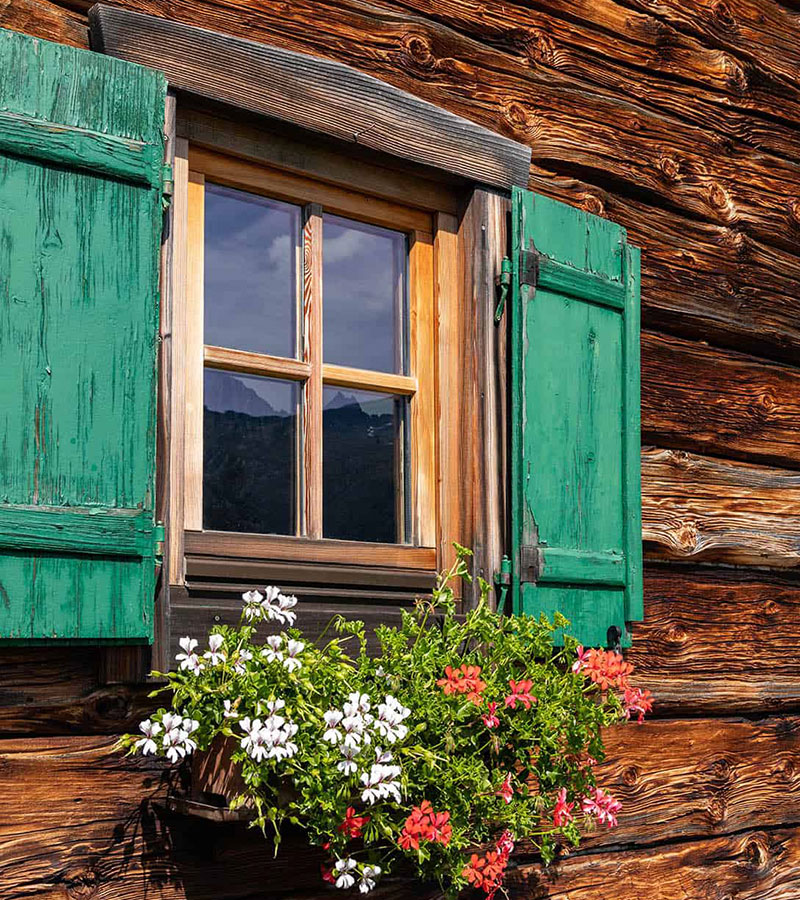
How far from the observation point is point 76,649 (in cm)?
249

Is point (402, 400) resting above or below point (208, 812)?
above

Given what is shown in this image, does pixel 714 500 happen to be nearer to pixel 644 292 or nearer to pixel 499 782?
pixel 644 292

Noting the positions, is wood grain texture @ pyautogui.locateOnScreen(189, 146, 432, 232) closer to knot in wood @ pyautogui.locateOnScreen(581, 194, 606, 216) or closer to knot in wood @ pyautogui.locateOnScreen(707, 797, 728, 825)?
knot in wood @ pyautogui.locateOnScreen(581, 194, 606, 216)

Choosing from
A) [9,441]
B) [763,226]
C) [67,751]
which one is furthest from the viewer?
[763,226]

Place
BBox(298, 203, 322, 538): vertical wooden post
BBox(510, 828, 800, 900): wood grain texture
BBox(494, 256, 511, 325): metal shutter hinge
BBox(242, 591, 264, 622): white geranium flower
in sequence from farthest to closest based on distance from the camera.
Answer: BBox(510, 828, 800, 900): wood grain texture → BBox(494, 256, 511, 325): metal shutter hinge → BBox(298, 203, 322, 538): vertical wooden post → BBox(242, 591, 264, 622): white geranium flower

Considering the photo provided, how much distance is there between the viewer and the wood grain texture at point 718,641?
3.66m

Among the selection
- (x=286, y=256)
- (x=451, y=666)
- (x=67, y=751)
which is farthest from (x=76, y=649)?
(x=286, y=256)

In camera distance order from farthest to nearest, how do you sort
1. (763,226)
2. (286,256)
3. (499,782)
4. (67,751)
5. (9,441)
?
1. (763,226)
2. (286,256)
3. (499,782)
4. (67,751)
5. (9,441)

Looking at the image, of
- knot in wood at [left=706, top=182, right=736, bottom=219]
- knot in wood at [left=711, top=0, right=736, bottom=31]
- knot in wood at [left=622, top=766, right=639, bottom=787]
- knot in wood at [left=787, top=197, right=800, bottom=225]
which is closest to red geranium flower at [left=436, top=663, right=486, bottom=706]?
knot in wood at [left=622, top=766, right=639, bottom=787]

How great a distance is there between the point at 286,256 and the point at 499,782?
135 cm

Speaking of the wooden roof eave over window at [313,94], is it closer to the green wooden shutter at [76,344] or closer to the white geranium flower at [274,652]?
the green wooden shutter at [76,344]

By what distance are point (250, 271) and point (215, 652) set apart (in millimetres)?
998

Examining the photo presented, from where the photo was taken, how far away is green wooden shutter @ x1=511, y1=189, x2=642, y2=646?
10.3ft

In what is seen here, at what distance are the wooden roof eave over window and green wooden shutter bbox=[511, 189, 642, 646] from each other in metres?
0.18
